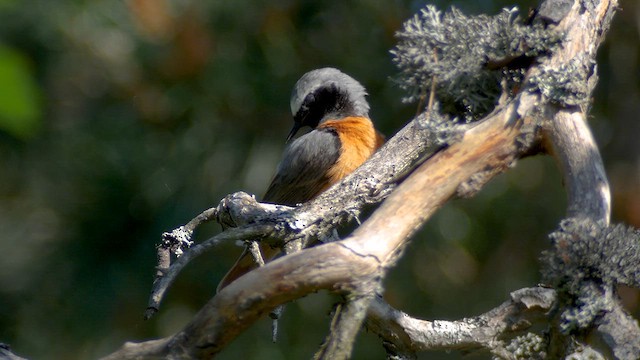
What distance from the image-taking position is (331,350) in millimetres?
1603

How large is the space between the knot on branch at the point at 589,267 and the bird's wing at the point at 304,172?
7.47ft

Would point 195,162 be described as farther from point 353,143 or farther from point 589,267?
point 589,267

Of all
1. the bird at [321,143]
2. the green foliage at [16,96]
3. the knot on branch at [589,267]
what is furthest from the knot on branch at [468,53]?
the bird at [321,143]

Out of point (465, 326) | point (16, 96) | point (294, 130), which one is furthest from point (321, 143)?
point (16, 96)

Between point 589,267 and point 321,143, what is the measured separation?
2.43 metres

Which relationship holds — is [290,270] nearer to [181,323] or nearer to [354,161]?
[354,161]

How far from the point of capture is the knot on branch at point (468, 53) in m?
2.13

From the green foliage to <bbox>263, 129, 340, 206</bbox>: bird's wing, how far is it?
2140 mm

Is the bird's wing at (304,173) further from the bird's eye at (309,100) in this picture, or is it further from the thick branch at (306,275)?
the thick branch at (306,275)

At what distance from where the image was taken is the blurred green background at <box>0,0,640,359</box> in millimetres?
4156

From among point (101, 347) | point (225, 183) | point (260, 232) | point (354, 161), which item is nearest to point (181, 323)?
point (101, 347)

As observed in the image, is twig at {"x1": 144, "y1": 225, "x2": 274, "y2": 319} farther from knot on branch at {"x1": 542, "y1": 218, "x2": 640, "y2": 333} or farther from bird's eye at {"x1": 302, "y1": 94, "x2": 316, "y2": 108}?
bird's eye at {"x1": 302, "y1": 94, "x2": 316, "y2": 108}

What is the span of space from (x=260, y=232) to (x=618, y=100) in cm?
253

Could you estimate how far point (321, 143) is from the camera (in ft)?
13.1
